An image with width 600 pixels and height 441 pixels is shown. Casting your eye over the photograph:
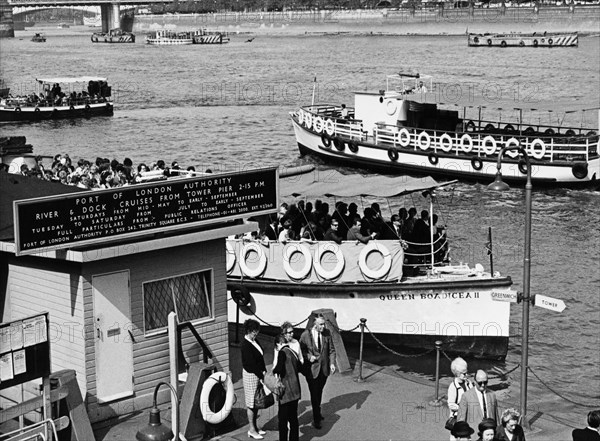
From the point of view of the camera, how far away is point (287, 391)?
1317 centimetres

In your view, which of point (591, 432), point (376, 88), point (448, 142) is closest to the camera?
point (591, 432)

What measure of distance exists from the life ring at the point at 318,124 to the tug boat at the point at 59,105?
17.9m

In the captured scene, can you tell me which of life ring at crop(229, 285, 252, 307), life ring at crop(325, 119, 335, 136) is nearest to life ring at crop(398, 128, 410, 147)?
life ring at crop(325, 119, 335, 136)

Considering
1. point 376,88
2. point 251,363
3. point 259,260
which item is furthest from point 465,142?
point 376,88

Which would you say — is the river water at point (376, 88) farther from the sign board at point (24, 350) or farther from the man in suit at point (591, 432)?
the sign board at point (24, 350)

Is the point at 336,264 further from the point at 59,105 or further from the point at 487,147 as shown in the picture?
the point at 59,105

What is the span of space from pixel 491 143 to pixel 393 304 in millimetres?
22573

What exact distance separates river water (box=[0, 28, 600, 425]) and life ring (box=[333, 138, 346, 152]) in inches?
99.3

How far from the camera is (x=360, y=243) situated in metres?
19.3

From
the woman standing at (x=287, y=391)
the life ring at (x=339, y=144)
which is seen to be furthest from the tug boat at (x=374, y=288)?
the life ring at (x=339, y=144)

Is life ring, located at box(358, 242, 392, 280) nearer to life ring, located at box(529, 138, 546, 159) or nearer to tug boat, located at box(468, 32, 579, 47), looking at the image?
life ring, located at box(529, 138, 546, 159)

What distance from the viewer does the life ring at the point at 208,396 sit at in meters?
13.8

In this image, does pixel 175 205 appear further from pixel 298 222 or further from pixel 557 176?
pixel 557 176

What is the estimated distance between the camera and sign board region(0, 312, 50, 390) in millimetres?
11836
